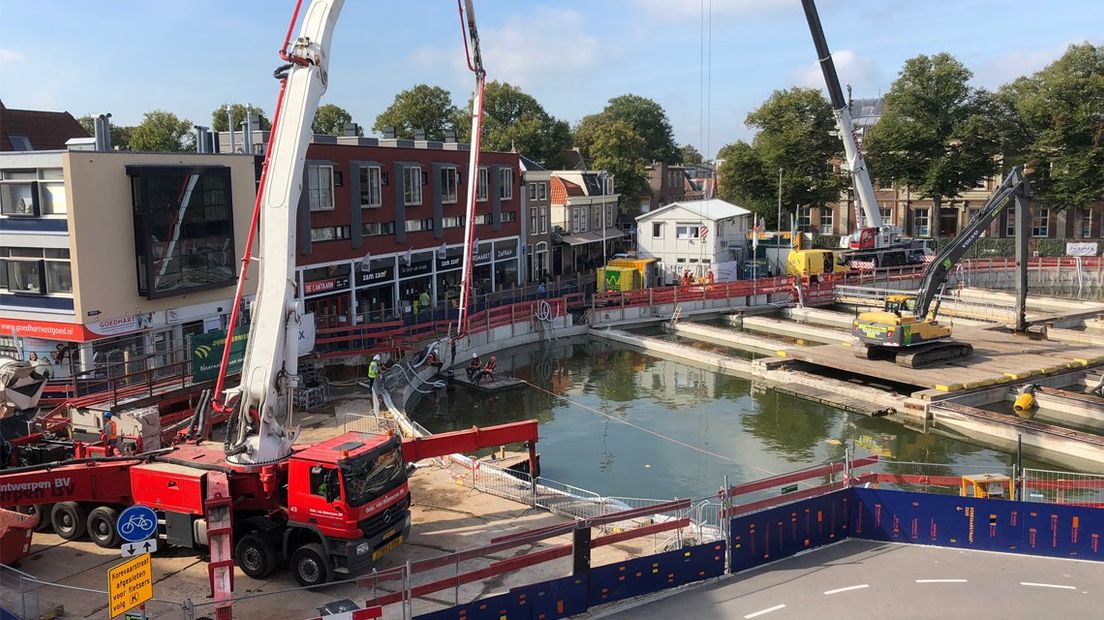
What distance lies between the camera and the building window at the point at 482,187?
50.9 m

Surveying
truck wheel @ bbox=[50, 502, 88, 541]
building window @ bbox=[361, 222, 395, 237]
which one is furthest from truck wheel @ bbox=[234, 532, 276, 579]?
building window @ bbox=[361, 222, 395, 237]

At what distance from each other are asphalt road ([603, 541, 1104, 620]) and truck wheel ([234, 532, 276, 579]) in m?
6.07

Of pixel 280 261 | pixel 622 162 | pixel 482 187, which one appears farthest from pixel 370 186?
pixel 622 162

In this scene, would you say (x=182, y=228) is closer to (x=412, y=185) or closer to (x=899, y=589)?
(x=412, y=185)

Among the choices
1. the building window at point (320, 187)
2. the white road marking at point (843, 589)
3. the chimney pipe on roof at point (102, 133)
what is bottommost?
the white road marking at point (843, 589)

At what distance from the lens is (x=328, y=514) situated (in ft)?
48.1

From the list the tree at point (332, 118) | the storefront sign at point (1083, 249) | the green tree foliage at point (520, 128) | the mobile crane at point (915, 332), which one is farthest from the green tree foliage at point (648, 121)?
the mobile crane at point (915, 332)

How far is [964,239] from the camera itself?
37031mm

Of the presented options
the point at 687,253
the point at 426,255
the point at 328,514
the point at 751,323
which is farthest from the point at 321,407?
the point at 687,253

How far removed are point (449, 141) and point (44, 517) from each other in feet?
128

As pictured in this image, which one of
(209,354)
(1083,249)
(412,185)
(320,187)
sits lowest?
(209,354)

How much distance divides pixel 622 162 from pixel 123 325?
6267 centimetres

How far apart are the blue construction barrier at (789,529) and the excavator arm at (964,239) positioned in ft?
66.0

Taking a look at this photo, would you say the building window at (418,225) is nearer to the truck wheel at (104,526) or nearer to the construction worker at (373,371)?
the construction worker at (373,371)
